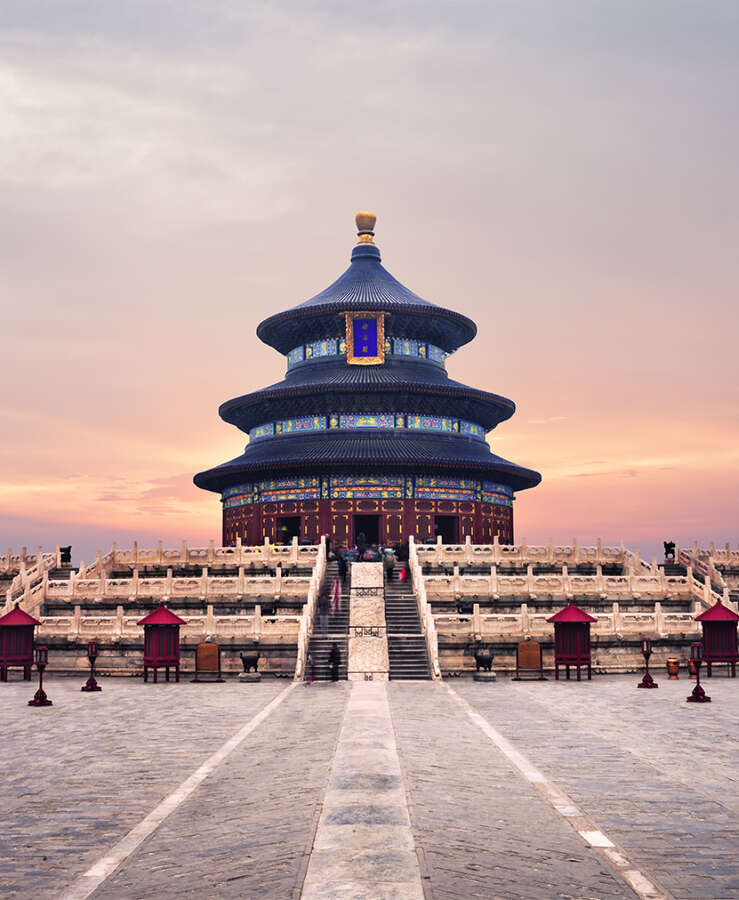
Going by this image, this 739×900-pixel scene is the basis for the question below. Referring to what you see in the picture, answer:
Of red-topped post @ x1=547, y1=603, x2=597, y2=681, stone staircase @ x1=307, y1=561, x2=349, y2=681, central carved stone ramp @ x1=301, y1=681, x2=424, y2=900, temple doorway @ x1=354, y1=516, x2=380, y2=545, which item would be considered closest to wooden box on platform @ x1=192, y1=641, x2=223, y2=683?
stone staircase @ x1=307, y1=561, x2=349, y2=681

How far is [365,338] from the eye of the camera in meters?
64.7

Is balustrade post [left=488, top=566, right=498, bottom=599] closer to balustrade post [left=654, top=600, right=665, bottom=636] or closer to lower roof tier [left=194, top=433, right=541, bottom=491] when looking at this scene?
balustrade post [left=654, top=600, right=665, bottom=636]

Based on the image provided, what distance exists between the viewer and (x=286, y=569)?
140 feet

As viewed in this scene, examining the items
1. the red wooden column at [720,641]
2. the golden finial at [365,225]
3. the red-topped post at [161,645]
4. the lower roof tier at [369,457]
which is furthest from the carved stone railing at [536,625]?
the golden finial at [365,225]

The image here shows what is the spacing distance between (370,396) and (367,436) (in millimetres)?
2706

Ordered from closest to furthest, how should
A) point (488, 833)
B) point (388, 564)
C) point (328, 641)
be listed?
point (488, 833), point (328, 641), point (388, 564)

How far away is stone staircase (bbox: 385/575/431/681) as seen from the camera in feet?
103

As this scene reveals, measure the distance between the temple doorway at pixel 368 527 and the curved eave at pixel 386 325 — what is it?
43.4ft

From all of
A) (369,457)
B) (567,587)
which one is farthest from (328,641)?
(369,457)

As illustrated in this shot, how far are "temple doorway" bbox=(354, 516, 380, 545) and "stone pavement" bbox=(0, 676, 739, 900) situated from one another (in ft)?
116

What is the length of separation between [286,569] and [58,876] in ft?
109

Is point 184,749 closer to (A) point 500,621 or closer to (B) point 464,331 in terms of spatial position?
(A) point 500,621

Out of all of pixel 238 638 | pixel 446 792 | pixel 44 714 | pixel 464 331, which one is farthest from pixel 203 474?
pixel 446 792

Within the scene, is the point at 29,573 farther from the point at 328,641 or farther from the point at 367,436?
the point at 367,436
